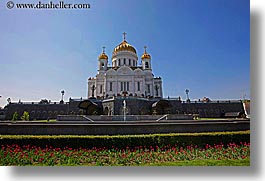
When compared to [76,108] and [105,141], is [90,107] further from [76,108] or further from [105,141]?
[105,141]

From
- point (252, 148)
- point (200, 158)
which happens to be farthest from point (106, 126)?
point (252, 148)

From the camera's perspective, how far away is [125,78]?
2669 centimetres

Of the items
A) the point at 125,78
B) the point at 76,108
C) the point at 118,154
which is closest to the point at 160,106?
the point at 125,78

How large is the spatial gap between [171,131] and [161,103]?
12374 mm

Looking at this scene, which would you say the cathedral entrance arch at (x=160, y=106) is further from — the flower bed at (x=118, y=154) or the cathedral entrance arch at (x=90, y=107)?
the flower bed at (x=118, y=154)

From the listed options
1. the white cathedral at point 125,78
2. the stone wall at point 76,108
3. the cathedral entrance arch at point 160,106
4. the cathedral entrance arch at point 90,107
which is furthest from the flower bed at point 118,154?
the white cathedral at point 125,78

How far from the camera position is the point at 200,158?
5.12m

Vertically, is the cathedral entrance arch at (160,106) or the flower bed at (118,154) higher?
the cathedral entrance arch at (160,106)

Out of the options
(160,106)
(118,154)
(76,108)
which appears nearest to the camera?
(118,154)

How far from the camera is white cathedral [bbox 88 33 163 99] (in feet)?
86.7

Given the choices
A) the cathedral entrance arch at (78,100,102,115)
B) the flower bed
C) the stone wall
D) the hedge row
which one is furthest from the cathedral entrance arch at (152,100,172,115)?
the flower bed

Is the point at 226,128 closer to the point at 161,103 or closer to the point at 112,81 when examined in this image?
the point at 161,103

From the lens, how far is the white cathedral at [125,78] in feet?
86.7

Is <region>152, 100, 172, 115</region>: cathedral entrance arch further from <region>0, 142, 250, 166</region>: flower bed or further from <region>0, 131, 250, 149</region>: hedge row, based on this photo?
<region>0, 142, 250, 166</region>: flower bed
